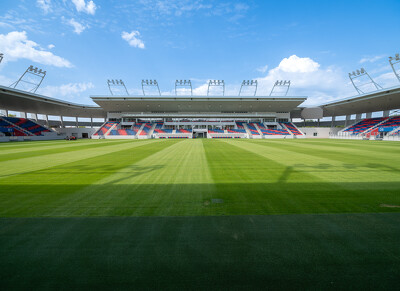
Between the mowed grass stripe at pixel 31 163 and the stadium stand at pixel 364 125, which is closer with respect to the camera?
the mowed grass stripe at pixel 31 163

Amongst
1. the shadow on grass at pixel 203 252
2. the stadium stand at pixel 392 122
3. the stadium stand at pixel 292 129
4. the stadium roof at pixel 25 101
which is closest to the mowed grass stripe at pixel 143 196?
the shadow on grass at pixel 203 252

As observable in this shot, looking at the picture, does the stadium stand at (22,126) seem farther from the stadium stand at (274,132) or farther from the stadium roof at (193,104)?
the stadium stand at (274,132)

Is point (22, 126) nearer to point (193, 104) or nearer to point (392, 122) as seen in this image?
point (193, 104)

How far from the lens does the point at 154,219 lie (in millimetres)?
3111

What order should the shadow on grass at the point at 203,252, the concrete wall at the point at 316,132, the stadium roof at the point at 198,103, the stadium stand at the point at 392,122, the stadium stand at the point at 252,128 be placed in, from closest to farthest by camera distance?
1. the shadow on grass at the point at 203,252
2. the stadium stand at the point at 392,122
3. the stadium roof at the point at 198,103
4. the stadium stand at the point at 252,128
5. the concrete wall at the point at 316,132

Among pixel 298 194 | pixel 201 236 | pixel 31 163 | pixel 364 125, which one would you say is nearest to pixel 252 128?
pixel 364 125

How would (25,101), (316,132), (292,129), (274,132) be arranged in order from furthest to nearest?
(316,132), (292,129), (274,132), (25,101)

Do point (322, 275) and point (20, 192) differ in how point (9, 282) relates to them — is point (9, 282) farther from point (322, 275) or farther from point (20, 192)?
point (20, 192)

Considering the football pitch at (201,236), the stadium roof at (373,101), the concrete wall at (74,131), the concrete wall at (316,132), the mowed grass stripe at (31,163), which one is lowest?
the football pitch at (201,236)

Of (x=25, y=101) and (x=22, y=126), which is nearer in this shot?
(x=25, y=101)

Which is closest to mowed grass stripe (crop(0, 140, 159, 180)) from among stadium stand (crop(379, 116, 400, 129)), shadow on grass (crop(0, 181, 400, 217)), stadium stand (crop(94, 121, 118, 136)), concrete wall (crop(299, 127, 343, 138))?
shadow on grass (crop(0, 181, 400, 217))

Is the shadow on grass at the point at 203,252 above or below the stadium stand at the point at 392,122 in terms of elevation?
below

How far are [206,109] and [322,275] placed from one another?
53.6m

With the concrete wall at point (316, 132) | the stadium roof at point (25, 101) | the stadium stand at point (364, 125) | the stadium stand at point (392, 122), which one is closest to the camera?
the stadium roof at point (25, 101)
